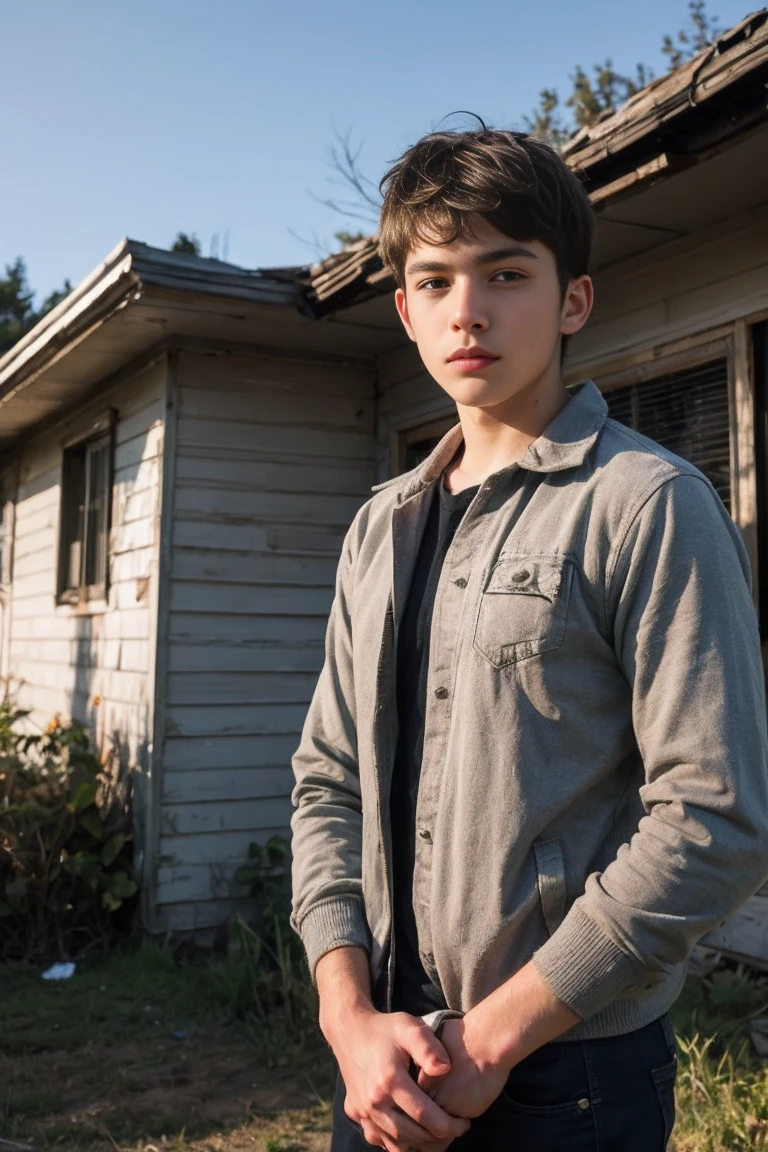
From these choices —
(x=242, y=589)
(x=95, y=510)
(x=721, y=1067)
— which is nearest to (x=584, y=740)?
(x=721, y=1067)

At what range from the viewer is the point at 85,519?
25.9 ft

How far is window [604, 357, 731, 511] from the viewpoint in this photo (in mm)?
4305

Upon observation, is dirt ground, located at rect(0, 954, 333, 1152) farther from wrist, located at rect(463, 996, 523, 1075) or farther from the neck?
the neck

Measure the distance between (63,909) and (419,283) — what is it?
5.36 meters

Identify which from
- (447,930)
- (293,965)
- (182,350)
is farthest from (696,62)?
(293,965)

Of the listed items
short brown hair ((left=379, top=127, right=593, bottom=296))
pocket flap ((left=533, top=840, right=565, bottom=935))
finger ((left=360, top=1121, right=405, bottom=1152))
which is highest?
short brown hair ((left=379, top=127, right=593, bottom=296))

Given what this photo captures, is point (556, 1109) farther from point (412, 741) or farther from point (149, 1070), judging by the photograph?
point (149, 1070)

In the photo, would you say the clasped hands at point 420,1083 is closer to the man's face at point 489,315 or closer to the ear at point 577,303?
the man's face at point 489,315

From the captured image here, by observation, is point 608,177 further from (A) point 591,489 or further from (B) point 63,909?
(B) point 63,909

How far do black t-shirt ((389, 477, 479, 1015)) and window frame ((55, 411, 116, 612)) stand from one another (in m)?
5.78

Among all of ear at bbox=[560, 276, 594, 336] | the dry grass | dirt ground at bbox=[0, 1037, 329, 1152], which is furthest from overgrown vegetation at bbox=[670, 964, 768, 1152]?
ear at bbox=[560, 276, 594, 336]

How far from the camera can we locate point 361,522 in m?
1.87

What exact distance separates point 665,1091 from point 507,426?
90cm

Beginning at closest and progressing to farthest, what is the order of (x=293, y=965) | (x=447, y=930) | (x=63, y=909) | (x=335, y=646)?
(x=447, y=930) < (x=335, y=646) < (x=293, y=965) < (x=63, y=909)
